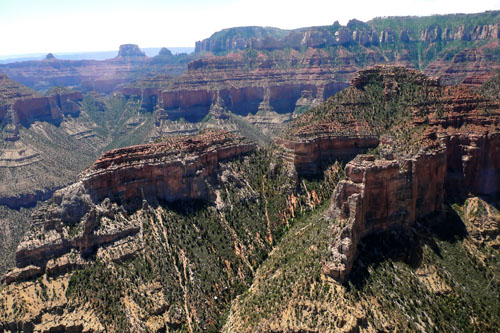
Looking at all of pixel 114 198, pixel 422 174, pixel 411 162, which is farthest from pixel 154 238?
pixel 422 174

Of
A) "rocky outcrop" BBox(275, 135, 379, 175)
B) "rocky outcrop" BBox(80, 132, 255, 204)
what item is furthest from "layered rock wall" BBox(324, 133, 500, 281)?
"rocky outcrop" BBox(80, 132, 255, 204)

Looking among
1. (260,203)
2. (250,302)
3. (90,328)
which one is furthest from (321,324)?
(260,203)

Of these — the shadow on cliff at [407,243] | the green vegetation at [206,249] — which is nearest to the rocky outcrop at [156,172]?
the green vegetation at [206,249]

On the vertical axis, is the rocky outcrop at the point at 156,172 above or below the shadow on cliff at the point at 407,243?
above

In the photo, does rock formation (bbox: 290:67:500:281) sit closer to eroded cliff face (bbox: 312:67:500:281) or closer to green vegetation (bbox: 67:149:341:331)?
eroded cliff face (bbox: 312:67:500:281)

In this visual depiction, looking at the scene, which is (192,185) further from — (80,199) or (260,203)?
(80,199)

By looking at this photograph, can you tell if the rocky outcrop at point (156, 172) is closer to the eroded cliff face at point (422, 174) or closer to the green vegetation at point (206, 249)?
the green vegetation at point (206, 249)
